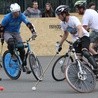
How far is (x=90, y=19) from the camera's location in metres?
12.7

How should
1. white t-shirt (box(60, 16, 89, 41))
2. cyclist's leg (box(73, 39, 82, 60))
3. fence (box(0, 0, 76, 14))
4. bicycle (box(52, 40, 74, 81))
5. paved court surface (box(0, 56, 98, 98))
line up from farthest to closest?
fence (box(0, 0, 76, 14)), bicycle (box(52, 40, 74, 81)), cyclist's leg (box(73, 39, 82, 60)), white t-shirt (box(60, 16, 89, 41)), paved court surface (box(0, 56, 98, 98))

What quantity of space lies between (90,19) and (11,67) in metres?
2.15

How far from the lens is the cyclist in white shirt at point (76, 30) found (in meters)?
11.1

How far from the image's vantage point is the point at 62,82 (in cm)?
1211

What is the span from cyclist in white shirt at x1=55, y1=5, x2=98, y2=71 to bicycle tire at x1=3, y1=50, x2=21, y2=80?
151 centimetres

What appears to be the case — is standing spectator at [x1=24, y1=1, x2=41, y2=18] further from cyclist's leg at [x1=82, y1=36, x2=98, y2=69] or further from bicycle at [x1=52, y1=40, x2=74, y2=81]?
cyclist's leg at [x1=82, y1=36, x2=98, y2=69]

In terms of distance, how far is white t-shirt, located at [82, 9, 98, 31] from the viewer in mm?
12547

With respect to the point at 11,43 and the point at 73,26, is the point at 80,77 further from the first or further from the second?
the point at 11,43

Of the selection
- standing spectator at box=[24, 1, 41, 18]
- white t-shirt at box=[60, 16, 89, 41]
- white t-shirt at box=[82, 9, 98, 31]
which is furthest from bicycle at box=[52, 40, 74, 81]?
standing spectator at box=[24, 1, 41, 18]

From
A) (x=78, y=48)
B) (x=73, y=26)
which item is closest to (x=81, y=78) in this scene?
(x=78, y=48)

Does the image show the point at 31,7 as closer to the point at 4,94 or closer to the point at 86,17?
the point at 86,17

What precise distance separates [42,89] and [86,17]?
2356mm

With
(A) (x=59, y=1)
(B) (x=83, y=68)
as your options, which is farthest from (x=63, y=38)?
(A) (x=59, y=1)

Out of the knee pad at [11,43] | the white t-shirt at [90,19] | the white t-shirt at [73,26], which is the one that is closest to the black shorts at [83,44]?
the white t-shirt at [73,26]
